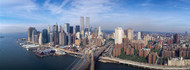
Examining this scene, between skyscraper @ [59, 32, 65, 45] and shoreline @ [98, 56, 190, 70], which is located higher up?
skyscraper @ [59, 32, 65, 45]

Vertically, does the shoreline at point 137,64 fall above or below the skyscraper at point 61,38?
below

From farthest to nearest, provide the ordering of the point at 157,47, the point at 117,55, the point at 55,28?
1. the point at 55,28
2. the point at 157,47
3. the point at 117,55

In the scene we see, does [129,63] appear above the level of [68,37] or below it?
below

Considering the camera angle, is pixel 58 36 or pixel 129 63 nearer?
pixel 129 63

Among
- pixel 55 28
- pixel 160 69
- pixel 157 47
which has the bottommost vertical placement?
pixel 160 69

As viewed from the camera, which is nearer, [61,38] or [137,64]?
[137,64]

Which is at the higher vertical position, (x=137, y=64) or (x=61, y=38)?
(x=61, y=38)

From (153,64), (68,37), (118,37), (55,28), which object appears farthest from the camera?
(55,28)

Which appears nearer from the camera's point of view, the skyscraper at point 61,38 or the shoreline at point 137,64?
the shoreline at point 137,64

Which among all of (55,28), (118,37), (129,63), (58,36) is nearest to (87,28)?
(55,28)

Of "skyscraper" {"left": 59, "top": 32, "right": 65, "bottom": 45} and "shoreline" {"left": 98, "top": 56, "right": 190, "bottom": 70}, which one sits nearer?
"shoreline" {"left": 98, "top": 56, "right": 190, "bottom": 70}

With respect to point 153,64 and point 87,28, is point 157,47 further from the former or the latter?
point 87,28
